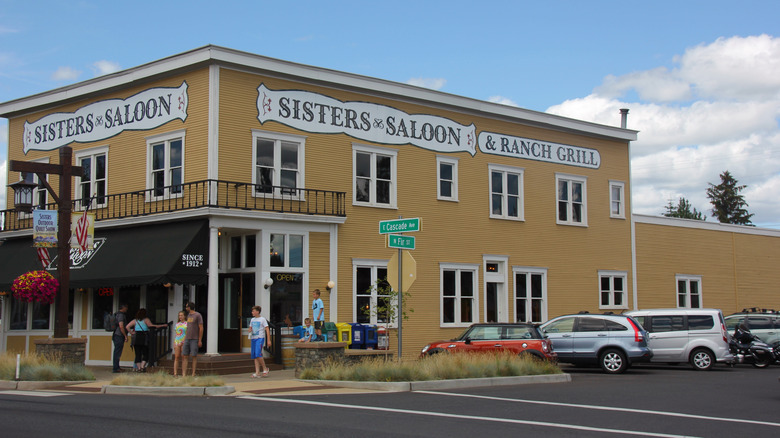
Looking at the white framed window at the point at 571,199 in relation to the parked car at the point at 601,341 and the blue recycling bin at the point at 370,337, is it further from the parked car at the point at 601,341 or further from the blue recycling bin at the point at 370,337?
the blue recycling bin at the point at 370,337

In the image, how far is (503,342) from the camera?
2067cm

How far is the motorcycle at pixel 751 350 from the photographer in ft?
81.3

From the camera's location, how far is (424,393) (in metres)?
16.2

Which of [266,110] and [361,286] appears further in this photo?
[361,286]

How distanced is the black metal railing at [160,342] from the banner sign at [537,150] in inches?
502

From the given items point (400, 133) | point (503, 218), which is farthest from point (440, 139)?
point (503, 218)

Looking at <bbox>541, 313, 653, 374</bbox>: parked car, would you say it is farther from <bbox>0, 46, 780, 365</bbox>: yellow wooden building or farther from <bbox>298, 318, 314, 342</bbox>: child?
<bbox>298, 318, 314, 342</bbox>: child

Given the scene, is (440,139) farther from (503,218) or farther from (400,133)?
(503,218)

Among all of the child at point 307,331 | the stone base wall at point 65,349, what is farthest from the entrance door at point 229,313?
the stone base wall at point 65,349

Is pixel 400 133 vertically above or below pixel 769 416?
above

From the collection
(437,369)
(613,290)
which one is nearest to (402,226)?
(437,369)

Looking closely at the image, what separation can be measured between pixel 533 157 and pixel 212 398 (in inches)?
735

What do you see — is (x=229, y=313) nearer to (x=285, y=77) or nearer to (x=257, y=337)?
(x=257, y=337)

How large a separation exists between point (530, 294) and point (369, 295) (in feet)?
24.6
